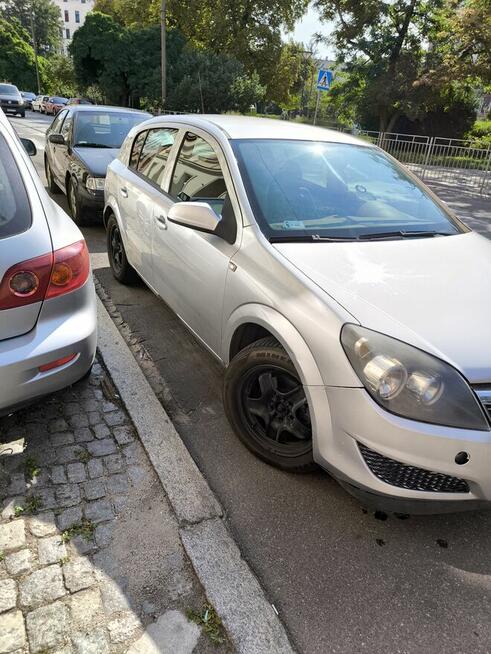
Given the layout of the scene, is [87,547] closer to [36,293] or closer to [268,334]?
[36,293]

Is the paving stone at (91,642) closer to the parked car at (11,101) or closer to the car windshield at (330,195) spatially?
the car windshield at (330,195)

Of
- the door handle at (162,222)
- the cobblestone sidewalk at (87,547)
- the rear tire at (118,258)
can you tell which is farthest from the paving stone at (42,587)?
the rear tire at (118,258)

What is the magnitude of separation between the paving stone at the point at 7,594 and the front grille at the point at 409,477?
144 centimetres

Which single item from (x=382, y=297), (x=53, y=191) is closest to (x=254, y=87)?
(x=53, y=191)

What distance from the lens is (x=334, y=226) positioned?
2.83 m

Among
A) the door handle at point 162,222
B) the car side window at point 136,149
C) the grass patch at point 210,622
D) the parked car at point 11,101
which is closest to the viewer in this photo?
the grass patch at point 210,622

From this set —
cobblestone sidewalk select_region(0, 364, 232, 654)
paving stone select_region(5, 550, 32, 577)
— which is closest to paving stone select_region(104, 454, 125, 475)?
cobblestone sidewalk select_region(0, 364, 232, 654)

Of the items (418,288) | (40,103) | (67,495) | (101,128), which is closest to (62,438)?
(67,495)

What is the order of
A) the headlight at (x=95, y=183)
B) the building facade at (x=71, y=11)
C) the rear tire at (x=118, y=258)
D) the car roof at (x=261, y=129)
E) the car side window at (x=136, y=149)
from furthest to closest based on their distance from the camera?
the building facade at (x=71, y=11)
the headlight at (x=95, y=183)
the rear tire at (x=118, y=258)
the car side window at (x=136, y=149)
the car roof at (x=261, y=129)

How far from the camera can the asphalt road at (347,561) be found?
189cm

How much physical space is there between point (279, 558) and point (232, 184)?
1987 mm

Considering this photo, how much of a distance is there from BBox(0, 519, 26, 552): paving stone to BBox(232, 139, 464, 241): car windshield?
5.97 ft

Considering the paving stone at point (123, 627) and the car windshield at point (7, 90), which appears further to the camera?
the car windshield at point (7, 90)

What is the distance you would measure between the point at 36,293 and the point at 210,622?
1.60 metres
